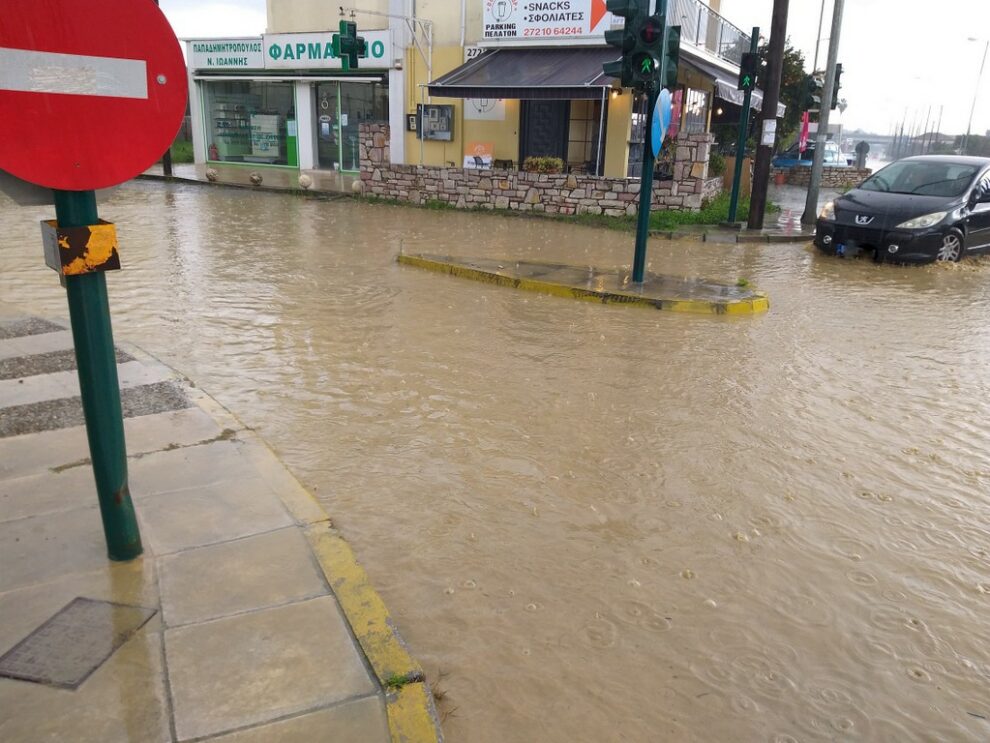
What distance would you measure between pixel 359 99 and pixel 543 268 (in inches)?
667

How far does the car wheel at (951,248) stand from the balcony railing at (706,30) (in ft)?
24.9

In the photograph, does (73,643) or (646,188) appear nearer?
(73,643)

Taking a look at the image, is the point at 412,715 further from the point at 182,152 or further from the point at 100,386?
the point at 182,152

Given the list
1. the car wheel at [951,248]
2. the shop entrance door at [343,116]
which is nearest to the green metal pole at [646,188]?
the car wheel at [951,248]

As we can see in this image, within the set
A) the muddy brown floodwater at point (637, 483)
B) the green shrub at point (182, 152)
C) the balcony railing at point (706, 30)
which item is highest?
the balcony railing at point (706, 30)

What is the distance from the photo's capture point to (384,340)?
23.8ft

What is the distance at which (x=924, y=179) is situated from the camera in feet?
41.7

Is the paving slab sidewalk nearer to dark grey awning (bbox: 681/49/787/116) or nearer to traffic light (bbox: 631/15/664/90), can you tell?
traffic light (bbox: 631/15/664/90)

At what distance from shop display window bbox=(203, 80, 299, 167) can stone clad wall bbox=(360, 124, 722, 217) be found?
8548 millimetres

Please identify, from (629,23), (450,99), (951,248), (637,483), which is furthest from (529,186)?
(637,483)

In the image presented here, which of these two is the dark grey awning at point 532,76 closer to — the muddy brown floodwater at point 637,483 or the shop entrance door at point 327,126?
the shop entrance door at point 327,126

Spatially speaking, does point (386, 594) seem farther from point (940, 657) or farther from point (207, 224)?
point (207, 224)

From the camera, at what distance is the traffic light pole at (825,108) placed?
15227 millimetres

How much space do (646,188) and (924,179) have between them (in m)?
6.19
